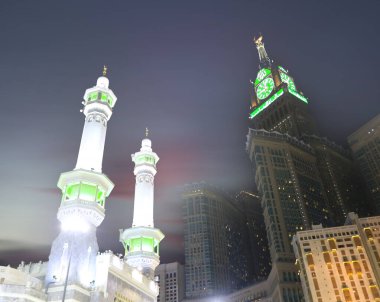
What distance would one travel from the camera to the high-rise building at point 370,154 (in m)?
137

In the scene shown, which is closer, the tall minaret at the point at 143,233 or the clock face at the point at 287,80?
the tall minaret at the point at 143,233

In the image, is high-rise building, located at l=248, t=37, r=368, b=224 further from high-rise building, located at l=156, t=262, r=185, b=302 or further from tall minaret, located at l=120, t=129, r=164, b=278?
tall minaret, located at l=120, t=129, r=164, b=278

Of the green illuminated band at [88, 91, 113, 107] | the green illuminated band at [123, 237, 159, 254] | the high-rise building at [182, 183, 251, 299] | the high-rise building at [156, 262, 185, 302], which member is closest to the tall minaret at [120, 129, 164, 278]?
the green illuminated band at [123, 237, 159, 254]

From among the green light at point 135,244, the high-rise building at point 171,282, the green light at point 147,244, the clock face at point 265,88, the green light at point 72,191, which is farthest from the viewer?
the clock face at point 265,88

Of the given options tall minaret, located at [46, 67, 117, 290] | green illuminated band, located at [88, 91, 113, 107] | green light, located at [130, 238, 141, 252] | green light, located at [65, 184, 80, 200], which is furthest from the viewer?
green light, located at [130, 238, 141, 252]

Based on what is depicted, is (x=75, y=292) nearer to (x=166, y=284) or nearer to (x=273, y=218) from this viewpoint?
(x=273, y=218)

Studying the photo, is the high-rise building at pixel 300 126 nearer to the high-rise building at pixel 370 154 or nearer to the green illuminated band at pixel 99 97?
the high-rise building at pixel 370 154

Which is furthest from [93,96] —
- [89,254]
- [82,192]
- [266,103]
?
[266,103]

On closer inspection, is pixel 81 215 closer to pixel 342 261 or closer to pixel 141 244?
pixel 141 244

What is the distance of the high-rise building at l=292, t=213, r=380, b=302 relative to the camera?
74.6m

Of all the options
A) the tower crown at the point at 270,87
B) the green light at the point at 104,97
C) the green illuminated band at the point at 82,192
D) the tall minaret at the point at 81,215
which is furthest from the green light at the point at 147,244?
the tower crown at the point at 270,87

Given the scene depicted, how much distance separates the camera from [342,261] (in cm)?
7819

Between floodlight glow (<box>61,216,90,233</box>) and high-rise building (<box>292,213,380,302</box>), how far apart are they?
2095 inches

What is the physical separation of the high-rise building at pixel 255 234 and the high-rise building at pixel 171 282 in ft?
101
